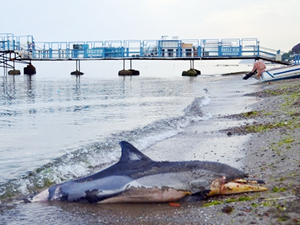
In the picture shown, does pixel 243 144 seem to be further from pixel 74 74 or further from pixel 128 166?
pixel 74 74

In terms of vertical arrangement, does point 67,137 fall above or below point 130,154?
below

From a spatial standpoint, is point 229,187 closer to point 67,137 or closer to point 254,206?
point 254,206

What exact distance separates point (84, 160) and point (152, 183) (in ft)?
8.89

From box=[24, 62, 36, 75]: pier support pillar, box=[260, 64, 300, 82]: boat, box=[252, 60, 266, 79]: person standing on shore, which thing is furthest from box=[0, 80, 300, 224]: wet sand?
box=[24, 62, 36, 75]: pier support pillar

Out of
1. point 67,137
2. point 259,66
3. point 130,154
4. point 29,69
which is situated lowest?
point 67,137

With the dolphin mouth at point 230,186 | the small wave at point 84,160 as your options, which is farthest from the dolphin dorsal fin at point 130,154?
the small wave at point 84,160

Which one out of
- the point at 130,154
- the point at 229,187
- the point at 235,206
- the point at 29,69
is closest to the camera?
the point at 235,206

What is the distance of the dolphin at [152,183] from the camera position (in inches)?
186

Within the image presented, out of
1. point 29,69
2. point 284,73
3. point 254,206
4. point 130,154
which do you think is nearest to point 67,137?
point 130,154

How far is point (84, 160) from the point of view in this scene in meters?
7.27

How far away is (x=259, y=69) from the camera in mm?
27703

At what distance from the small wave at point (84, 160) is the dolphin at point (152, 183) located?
2.59 ft

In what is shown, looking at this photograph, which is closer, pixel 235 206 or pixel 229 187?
pixel 235 206

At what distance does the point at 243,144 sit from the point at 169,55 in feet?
134
